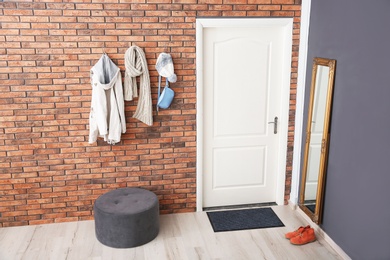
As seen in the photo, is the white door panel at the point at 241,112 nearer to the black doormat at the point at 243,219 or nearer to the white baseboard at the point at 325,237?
the black doormat at the point at 243,219

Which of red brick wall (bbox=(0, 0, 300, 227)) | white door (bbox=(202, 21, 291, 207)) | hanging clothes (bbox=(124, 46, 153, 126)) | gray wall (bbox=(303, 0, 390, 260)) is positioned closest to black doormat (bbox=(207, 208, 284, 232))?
white door (bbox=(202, 21, 291, 207))

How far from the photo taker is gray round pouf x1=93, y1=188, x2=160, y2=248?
373 cm

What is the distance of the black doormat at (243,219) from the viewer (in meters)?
4.17

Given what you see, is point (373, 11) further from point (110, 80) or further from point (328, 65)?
point (110, 80)

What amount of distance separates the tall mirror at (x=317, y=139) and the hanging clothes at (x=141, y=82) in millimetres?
1558

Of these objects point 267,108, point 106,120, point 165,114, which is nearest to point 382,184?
point 267,108

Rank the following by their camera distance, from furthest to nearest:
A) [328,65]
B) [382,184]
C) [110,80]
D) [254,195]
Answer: [254,195] < [110,80] < [328,65] < [382,184]

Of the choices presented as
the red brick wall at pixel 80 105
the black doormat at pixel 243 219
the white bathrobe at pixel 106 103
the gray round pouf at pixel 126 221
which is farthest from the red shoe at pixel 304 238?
the white bathrobe at pixel 106 103

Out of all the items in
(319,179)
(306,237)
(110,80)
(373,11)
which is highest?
(373,11)

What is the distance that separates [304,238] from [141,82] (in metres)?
2.11

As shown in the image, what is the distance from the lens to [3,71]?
3.80 metres

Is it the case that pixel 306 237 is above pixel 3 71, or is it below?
below

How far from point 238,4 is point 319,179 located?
5.97 ft

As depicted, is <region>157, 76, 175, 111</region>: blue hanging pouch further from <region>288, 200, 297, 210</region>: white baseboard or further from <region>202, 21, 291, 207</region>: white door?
<region>288, 200, 297, 210</region>: white baseboard
